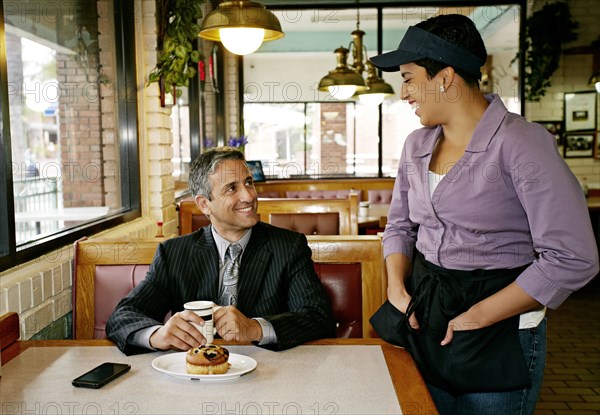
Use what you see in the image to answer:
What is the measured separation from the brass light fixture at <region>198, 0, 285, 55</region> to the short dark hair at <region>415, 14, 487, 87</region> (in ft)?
4.10

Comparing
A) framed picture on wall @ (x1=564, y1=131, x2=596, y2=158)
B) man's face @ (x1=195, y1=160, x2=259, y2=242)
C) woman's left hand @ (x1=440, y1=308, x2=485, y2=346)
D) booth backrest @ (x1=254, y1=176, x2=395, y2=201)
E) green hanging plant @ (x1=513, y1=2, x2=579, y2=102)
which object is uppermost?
green hanging plant @ (x1=513, y1=2, x2=579, y2=102)

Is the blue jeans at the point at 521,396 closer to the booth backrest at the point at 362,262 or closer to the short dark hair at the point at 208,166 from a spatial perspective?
the booth backrest at the point at 362,262

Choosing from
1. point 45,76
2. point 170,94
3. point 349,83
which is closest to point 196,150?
point 45,76

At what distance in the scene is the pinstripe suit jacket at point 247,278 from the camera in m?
2.08

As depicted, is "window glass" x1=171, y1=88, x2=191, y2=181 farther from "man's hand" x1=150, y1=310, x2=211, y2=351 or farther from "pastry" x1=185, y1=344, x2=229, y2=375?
"pastry" x1=185, y1=344, x2=229, y2=375

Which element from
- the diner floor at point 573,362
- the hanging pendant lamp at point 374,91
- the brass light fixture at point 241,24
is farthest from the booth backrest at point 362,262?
the hanging pendant lamp at point 374,91

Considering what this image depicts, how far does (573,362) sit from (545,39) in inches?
189

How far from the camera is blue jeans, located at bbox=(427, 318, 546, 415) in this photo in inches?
65.5

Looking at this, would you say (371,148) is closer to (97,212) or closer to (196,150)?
(196,150)

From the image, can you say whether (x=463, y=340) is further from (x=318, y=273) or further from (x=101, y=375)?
(x=101, y=375)

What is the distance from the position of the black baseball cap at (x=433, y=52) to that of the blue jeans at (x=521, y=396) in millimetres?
683

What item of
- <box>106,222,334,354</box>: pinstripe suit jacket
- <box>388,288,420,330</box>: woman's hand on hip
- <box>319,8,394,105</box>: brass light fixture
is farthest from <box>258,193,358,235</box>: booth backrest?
<box>388,288,420,330</box>: woman's hand on hip

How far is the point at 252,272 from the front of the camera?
2.13 metres

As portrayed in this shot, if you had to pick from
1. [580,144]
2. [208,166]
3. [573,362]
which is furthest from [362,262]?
[580,144]
